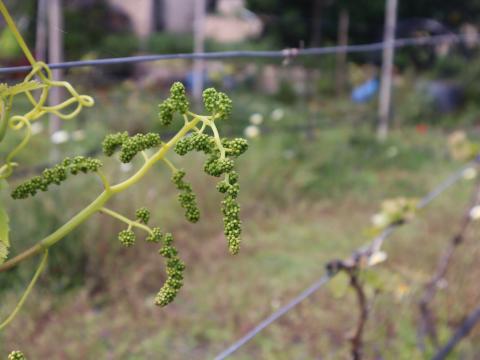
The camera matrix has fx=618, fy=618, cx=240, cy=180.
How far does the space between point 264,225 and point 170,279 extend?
3.18 m

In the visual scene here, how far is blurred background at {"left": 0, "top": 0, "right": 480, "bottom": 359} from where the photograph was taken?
7.92 feet

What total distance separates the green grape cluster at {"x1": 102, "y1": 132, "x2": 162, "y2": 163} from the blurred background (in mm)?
384

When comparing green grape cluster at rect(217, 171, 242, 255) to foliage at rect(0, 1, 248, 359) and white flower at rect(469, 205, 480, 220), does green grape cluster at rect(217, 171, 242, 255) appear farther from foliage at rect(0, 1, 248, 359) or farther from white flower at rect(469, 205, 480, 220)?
white flower at rect(469, 205, 480, 220)

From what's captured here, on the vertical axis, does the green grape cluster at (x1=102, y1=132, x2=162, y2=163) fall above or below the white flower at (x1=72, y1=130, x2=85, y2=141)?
above

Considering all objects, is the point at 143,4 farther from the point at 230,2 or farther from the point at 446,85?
the point at 446,85

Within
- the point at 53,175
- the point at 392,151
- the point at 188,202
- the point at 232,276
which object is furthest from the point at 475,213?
the point at 392,151

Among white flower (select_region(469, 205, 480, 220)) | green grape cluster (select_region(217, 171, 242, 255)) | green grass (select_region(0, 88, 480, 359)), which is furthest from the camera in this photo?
green grass (select_region(0, 88, 480, 359))

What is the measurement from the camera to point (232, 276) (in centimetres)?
303

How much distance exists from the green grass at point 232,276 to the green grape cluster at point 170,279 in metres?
0.95

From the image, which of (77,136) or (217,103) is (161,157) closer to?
(217,103)

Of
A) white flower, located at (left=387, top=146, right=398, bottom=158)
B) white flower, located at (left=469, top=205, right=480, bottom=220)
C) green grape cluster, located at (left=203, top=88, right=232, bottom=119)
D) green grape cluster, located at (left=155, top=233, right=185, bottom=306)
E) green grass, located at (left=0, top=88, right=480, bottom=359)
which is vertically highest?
green grape cluster, located at (left=203, top=88, right=232, bottom=119)

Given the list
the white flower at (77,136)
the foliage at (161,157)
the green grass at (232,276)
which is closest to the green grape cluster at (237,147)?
the foliage at (161,157)

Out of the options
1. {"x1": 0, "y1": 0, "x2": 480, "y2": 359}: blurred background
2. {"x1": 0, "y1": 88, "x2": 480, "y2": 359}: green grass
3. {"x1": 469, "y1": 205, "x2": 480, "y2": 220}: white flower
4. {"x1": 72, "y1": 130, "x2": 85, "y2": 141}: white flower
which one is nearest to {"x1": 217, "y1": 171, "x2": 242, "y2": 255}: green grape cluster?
{"x1": 0, "y1": 0, "x2": 480, "y2": 359}: blurred background

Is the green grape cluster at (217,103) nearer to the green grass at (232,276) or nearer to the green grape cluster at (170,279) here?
the green grape cluster at (170,279)
